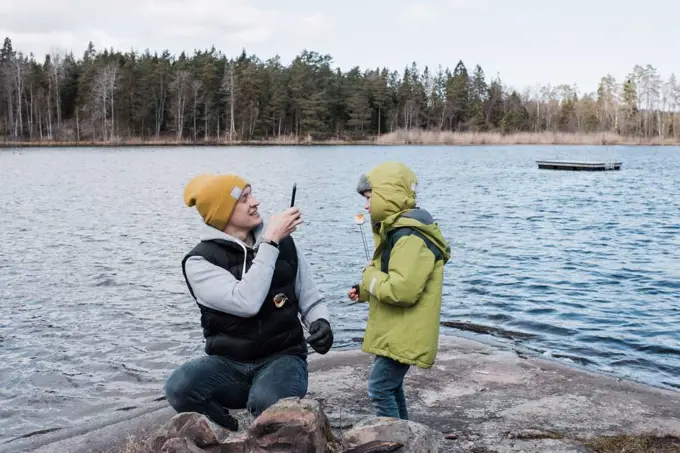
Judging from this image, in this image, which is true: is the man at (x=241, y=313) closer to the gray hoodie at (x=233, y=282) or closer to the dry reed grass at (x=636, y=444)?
Answer: the gray hoodie at (x=233, y=282)

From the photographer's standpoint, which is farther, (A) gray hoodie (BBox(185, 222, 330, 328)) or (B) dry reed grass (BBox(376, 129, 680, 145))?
(B) dry reed grass (BBox(376, 129, 680, 145))

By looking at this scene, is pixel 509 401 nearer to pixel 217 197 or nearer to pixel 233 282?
pixel 233 282

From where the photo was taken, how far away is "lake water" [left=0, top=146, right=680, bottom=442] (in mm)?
7523

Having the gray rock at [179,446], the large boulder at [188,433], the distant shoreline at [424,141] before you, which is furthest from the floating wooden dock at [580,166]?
the distant shoreline at [424,141]

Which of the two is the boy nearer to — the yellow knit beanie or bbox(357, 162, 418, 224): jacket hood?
bbox(357, 162, 418, 224): jacket hood

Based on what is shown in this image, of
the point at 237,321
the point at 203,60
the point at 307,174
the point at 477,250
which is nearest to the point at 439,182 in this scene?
the point at 307,174

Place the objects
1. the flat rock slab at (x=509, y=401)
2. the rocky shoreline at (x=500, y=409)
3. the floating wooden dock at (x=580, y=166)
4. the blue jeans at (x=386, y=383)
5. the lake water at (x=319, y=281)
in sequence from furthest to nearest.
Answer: the floating wooden dock at (x=580, y=166)
the lake water at (x=319, y=281)
the flat rock slab at (x=509, y=401)
the rocky shoreline at (x=500, y=409)
the blue jeans at (x=386, y=383)

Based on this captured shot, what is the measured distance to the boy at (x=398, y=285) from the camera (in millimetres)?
3910

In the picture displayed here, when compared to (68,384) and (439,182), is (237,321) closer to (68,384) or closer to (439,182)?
(68,384)

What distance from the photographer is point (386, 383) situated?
161 inches

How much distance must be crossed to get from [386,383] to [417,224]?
0.97 meters

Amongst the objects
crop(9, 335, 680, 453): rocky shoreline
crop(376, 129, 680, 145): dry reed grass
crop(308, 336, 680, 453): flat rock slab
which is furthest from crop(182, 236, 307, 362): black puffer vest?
crop(376, 129, 680, 145): dry reed grass

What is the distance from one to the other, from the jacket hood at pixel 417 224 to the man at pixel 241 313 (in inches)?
21.5

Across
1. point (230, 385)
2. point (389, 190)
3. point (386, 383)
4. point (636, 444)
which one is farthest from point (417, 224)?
point (636, 444)
